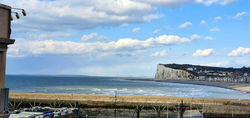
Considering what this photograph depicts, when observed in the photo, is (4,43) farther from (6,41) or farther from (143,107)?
(143,107)

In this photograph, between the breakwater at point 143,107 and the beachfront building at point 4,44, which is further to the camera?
the breakwater at point 143,107

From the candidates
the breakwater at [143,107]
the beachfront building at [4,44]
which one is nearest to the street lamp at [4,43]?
the beachfront building at [4,44]

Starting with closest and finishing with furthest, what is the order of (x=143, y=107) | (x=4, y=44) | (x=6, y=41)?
(x=6, y=41) < (x=4, y=44) < (x=143, y=107)

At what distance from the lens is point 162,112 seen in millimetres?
42812

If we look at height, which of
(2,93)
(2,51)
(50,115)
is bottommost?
(50,115)

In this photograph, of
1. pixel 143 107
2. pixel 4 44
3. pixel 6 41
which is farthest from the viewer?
pixel 143 107

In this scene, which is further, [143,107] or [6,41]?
[143,107]

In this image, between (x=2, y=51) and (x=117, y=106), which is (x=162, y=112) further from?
(x=2, y=51)

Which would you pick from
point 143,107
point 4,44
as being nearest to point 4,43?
point 4,44

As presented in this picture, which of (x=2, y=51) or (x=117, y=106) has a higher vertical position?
(x=2, y=51)

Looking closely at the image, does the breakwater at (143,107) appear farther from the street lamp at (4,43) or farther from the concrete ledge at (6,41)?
the concrete ledge at (6,41)

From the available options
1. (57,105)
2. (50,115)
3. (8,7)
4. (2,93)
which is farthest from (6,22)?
(57,105)

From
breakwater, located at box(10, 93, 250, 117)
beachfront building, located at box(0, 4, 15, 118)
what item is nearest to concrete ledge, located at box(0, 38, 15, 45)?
beachfront building, located at box(0, 4, 15, 118)

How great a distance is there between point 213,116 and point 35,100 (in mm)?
27170
